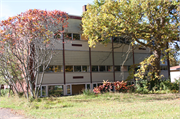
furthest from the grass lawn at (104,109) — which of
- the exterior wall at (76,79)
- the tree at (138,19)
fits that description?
the exterior wall at (76,79)

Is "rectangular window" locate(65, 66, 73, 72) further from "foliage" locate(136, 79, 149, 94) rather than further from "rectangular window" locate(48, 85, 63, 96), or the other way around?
"foliage" locate(136, 79, 149, 94)

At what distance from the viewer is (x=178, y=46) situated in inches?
717

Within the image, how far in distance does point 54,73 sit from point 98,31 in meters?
7.12

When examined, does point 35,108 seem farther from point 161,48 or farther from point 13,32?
point 161,48

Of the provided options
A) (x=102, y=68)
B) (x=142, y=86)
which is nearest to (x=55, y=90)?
(x=102, y=68)

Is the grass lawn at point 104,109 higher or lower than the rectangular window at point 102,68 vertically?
lower

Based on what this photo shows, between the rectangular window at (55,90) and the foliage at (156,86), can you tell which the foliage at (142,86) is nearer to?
the foliage at (156,86)

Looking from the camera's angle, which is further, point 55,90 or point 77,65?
point 77,65

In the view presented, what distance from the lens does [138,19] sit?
1717cm

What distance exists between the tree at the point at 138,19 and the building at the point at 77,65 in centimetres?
329

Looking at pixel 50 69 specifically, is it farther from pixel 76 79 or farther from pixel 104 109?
pixel 104 109

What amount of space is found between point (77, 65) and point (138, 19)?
30.9 ft

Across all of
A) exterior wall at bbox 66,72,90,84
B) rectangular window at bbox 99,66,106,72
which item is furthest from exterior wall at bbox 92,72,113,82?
exterior wall at bbox 66,72,90,84

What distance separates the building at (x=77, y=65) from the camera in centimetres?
2153
